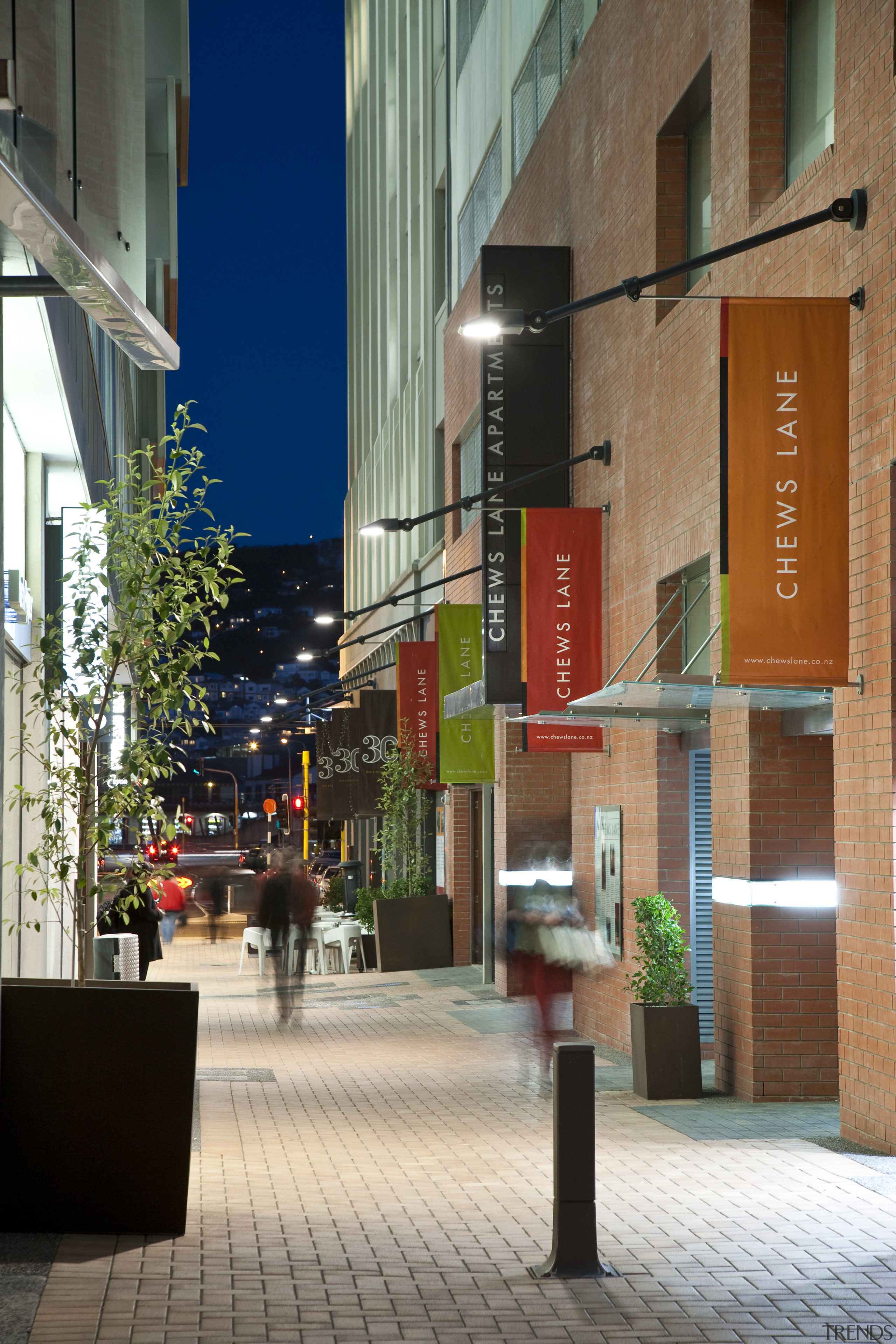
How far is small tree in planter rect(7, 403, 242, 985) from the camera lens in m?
8.76

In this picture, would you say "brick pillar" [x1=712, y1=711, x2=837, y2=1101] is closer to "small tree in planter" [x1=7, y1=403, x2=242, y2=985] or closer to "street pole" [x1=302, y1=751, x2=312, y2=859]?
"small tree in planter" [x1=7, y1=403, x2=242, y2=985]

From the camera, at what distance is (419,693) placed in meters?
27.2

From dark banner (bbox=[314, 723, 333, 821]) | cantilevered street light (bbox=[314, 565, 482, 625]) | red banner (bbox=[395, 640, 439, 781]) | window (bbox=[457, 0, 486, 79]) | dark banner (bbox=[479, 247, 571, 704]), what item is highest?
window (bbox=[457, 0, 486, 79])

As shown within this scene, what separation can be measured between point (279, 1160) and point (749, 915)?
4110 millimetres

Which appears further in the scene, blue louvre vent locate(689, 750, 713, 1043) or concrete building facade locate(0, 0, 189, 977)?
blue louvre vent locate(689, 750, 713, 1043)

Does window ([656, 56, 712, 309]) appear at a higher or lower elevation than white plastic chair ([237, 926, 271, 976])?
higher

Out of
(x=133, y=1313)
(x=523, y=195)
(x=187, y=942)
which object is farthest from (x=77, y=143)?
(x=187, y=942)

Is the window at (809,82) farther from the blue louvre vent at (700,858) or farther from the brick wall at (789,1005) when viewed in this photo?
the brick wall at (789,1005)

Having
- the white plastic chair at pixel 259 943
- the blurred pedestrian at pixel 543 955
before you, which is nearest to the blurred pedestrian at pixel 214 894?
the white plastic chair at pixel 259 943

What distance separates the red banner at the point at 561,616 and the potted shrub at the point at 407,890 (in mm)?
10904

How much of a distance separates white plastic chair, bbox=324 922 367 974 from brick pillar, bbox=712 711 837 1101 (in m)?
14.4

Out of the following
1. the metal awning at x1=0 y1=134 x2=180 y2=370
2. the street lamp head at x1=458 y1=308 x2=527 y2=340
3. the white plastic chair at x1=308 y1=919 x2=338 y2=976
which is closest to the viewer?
the metal awning at x1=0 y1=134 x2=180 y2=370

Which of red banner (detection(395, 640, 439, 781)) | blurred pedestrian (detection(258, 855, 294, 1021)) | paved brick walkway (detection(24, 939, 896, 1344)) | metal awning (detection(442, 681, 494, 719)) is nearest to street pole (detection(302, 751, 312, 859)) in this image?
red banner (detection(395, 640, 439, 781))

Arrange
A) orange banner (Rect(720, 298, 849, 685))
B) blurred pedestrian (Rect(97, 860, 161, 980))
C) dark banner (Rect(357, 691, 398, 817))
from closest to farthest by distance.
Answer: orange banner (Rect(720, 298, 849, 685)) → blurred pedestrian (Rect(97, 860, 161, 980)) → dark banner (Rect(357, 691, 398, 817))
